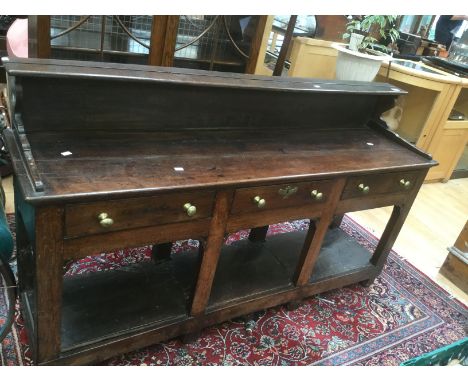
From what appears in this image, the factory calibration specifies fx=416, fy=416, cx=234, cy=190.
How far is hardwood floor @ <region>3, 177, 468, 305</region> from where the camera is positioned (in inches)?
103

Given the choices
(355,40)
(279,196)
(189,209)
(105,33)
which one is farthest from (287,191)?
(355,40)

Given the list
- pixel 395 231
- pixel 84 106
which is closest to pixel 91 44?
pixel 84 106

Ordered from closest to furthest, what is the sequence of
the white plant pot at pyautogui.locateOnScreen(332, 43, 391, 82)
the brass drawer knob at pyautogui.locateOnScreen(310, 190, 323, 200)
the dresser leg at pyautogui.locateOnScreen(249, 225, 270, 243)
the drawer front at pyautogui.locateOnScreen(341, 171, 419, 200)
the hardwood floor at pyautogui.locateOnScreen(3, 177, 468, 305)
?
the brass drawer knob at pyautogui.locateOnScreen(310, 190, 323, 200)
the drawer front at pyautogui.locateOnScreen(341, 171, 419, 200)
the dresser leg at pyautogui.locateOnScreen(249, 225, 270, 243)
the hardwood floor at pyautogui.locateOnScreen(3, 177, 468, 305)
the white plant pot at pyautogui.locateOnScreen(332, 43, 391, 82)

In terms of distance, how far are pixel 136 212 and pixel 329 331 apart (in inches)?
46.8

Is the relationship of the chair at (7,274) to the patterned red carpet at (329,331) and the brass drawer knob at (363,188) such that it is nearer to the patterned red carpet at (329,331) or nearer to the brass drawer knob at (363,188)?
the patterned red carpet at (329,331)

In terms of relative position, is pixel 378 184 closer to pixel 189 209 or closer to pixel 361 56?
pixel 189 209

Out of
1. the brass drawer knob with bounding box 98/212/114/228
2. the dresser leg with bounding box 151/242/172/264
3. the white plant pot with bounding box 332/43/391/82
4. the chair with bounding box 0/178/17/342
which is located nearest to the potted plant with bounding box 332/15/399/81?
the white plant pot with bounding box 332/43/391/82

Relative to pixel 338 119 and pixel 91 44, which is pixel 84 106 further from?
pixel 338 119

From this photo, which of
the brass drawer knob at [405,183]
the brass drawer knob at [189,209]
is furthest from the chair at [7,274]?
the brass drawer knob at [405,183]

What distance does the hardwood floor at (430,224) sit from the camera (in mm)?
2613

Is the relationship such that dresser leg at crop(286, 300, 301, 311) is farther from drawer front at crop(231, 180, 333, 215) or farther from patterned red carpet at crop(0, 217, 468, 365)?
drawer front at crop(231, 180, 333, 215)

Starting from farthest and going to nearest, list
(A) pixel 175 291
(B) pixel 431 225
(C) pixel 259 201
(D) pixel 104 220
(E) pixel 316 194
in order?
(B) pixel 431 225
(A) pixel 175 291
(E) pixel 316 194
(C) pixel 259 201
(D) pixel 104 220

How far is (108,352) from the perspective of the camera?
152 centimetres

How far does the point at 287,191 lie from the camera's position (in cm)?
157
